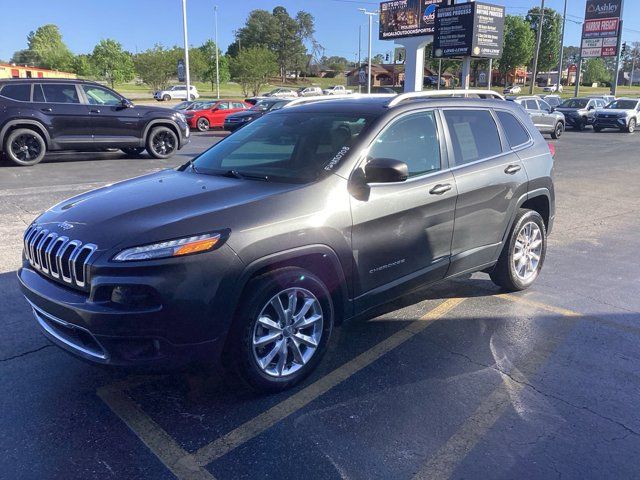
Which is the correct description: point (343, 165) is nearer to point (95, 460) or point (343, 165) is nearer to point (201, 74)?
point (95, 460)

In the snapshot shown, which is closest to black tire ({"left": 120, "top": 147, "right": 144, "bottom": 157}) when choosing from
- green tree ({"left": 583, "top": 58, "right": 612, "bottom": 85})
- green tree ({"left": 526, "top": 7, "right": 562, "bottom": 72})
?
green tree ({"left": 526, "top": 7, "right": 562, "bottom": 72})

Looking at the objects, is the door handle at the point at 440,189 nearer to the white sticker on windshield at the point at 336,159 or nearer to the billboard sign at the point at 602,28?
the white sticker on windshield at the point at 336,159

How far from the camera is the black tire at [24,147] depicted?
1217 centimetres

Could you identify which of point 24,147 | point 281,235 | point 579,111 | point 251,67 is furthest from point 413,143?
point 251,67

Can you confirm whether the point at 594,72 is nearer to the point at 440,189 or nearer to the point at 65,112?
the point at 65,112

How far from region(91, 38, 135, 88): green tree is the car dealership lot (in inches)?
3039

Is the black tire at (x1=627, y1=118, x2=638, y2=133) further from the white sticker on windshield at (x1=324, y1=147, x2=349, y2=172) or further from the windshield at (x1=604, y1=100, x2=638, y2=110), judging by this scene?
the white sticker on windshield at (x1=324, y1=147, x2=349, y2=172)

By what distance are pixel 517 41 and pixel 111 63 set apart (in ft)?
197

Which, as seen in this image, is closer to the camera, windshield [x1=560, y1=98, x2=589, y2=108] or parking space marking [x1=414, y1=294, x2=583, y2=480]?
→ parking space marking [x1=414, y1=294, x2=583, y2=480]

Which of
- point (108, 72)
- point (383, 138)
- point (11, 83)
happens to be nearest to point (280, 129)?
point (383, 138)

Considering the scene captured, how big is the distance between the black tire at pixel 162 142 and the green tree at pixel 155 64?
53891mm

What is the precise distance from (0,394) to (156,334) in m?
1.25

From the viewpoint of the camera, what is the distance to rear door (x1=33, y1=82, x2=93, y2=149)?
41.2 ft

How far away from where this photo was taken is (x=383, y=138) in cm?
381
